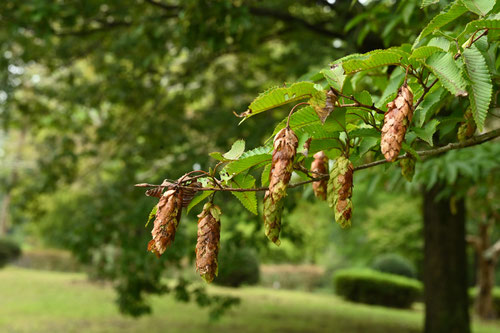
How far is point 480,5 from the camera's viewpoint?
115 cm

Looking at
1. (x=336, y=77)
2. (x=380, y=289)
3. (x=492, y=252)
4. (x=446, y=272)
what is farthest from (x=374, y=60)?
(x=380, y=289)

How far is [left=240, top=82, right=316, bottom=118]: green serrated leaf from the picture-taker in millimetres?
960

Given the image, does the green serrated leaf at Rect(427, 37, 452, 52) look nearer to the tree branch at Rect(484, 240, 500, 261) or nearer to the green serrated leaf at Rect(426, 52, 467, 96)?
the green serrated leaf at Rect(426, 52, 467, 96)

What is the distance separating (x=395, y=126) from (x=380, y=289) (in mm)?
15696

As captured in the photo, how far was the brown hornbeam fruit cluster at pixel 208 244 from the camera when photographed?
3.05 feet

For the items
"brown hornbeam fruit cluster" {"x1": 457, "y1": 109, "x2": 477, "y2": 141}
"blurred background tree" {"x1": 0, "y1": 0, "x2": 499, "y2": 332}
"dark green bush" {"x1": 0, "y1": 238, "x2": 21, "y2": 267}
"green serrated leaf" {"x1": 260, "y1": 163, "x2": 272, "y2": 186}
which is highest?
"blurred background tree" {"x1": 0, "y1": 0, "x2": 499, "y2": 332}

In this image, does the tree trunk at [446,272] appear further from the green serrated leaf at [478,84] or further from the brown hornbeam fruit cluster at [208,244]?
the brown hornbeam fruit cluster at [208,244]

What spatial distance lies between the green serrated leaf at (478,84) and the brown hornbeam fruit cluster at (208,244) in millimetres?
606

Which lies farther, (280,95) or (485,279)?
(485,279)

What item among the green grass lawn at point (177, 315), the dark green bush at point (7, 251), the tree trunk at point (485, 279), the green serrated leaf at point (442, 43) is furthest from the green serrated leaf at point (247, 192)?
the dark green bush at point (7, 251)

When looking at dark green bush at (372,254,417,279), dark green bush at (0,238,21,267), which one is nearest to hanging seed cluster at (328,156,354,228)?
dark green bush at (372,254,417,279)

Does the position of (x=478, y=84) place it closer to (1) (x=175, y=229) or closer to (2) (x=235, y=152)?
(2) (x=235, y=152)

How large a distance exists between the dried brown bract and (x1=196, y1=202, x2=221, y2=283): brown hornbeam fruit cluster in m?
0.06

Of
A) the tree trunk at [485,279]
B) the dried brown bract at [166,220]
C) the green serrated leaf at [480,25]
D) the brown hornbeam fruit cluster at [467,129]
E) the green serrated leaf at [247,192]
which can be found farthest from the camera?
the tree trunk at [485,279]
